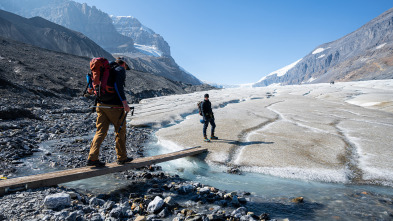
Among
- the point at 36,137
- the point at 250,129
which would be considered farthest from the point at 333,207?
the point at 36,137

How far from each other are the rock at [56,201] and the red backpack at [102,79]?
8.78 feet

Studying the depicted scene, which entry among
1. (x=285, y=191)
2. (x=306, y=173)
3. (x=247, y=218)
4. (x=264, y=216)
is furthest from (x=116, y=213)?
(x=306, y=173)

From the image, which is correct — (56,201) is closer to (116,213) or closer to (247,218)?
(116,213)

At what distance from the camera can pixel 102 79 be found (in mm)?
5957

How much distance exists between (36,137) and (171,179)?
9.79 m

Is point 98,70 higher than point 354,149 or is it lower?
higher

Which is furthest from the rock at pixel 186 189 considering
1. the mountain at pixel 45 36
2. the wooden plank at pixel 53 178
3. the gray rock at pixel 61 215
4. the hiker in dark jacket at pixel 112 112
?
the mountain at pixel 45 36

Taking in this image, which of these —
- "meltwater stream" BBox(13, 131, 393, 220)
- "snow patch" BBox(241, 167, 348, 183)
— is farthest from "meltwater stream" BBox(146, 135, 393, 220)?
"snow patch" BBox(241, 167, 348, 183)

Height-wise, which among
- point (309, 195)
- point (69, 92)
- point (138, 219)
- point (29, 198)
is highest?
point (69, 92)

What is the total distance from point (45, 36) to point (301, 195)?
488 ft

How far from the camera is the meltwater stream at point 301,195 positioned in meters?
5.30

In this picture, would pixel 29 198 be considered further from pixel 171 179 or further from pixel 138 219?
pixel 171 179

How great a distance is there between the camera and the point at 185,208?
5328mm

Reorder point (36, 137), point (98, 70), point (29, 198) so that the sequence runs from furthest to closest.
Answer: point (36, 137), point (98, 70), point (29, 198)
